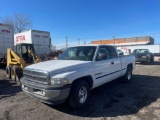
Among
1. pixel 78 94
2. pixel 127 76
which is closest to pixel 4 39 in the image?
pixel 127 76

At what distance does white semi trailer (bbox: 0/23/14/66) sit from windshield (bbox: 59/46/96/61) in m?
9.74

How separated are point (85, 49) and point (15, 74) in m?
4.41

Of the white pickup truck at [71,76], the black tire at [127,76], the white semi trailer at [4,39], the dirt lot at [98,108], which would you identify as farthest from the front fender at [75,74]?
the white semi trailer at [4,39]

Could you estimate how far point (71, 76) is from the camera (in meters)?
4.52

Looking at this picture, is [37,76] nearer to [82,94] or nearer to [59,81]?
[59,81]

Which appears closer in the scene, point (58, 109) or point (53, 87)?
point (53, 87)

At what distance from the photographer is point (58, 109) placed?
16.3 feet

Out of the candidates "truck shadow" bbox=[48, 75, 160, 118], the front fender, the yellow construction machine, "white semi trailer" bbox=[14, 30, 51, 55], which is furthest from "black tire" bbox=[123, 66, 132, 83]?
"white semi trailer" bbox=[14, 30, 51, 55]

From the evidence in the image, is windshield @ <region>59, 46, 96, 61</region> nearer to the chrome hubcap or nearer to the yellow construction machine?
the chrome hubcap

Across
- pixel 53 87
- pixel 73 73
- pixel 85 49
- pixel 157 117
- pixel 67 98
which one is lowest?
pixel 157 117

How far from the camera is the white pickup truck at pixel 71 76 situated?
4.37 m

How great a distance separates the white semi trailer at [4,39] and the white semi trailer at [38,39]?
1.65m

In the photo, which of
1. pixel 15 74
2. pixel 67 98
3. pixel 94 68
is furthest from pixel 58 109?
pixel 15 74

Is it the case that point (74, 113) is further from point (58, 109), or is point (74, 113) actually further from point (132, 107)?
point (132, 107)
